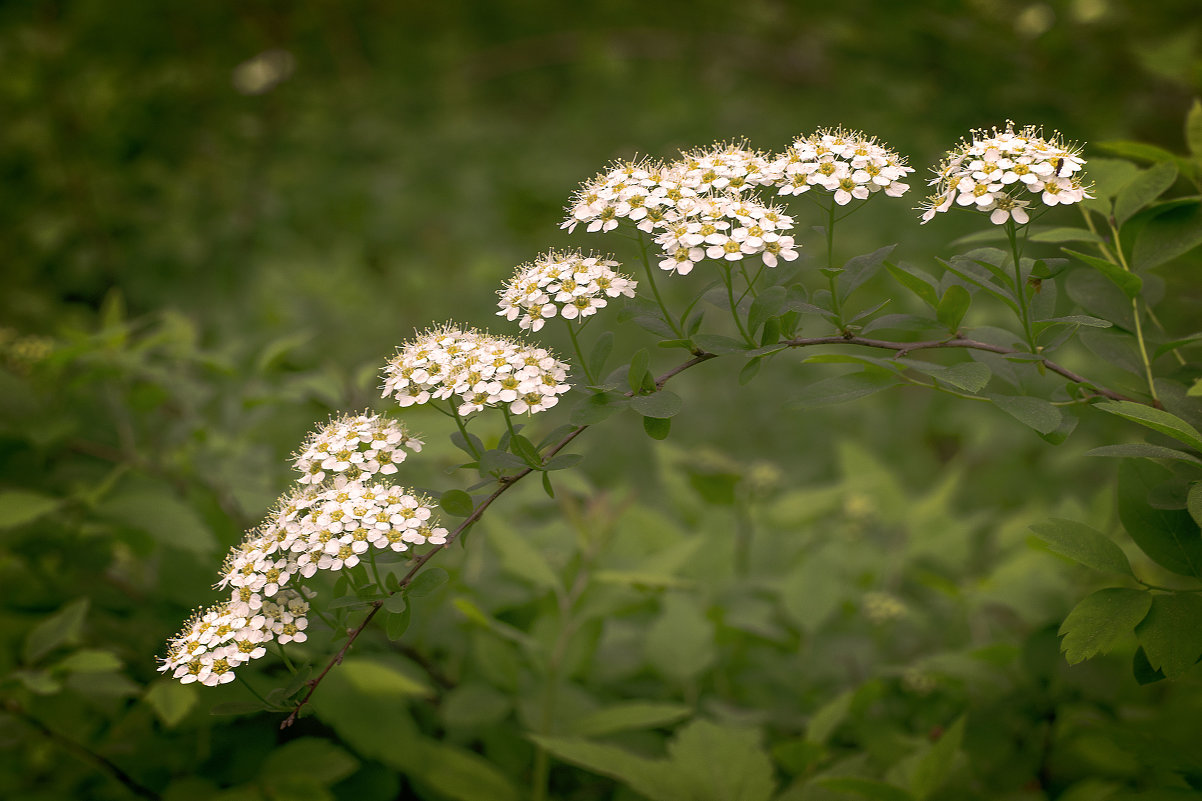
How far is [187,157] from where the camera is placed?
4242 mm

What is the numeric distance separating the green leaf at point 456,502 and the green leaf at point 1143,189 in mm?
1109

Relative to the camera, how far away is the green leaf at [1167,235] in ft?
4.04

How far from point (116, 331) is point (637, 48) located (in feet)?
18.1

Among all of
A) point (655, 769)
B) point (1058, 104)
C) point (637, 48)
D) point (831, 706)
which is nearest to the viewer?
point (655, 769)

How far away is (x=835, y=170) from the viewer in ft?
3.69

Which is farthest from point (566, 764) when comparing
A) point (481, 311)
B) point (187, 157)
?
point (187, 157)

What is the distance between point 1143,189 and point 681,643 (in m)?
1.28

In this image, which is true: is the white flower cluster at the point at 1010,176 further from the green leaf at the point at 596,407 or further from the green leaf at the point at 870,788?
the green leaf at the point at 870,788

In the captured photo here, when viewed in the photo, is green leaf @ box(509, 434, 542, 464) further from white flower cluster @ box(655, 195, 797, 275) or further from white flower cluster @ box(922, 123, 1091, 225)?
white flower cluster @ box(922, 123, 1091, 225)

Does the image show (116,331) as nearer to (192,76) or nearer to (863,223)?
(192,76)

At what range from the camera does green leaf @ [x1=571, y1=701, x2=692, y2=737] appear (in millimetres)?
1585

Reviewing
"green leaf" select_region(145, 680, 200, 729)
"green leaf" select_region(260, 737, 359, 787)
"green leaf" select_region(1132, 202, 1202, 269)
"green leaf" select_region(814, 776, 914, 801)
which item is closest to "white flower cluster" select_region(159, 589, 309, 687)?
"green leaf" select_region(145, 680, 200, 729)

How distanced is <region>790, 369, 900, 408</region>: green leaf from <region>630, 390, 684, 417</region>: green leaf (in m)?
0.18

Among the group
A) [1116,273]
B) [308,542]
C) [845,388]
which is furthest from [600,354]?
[1116,273]
